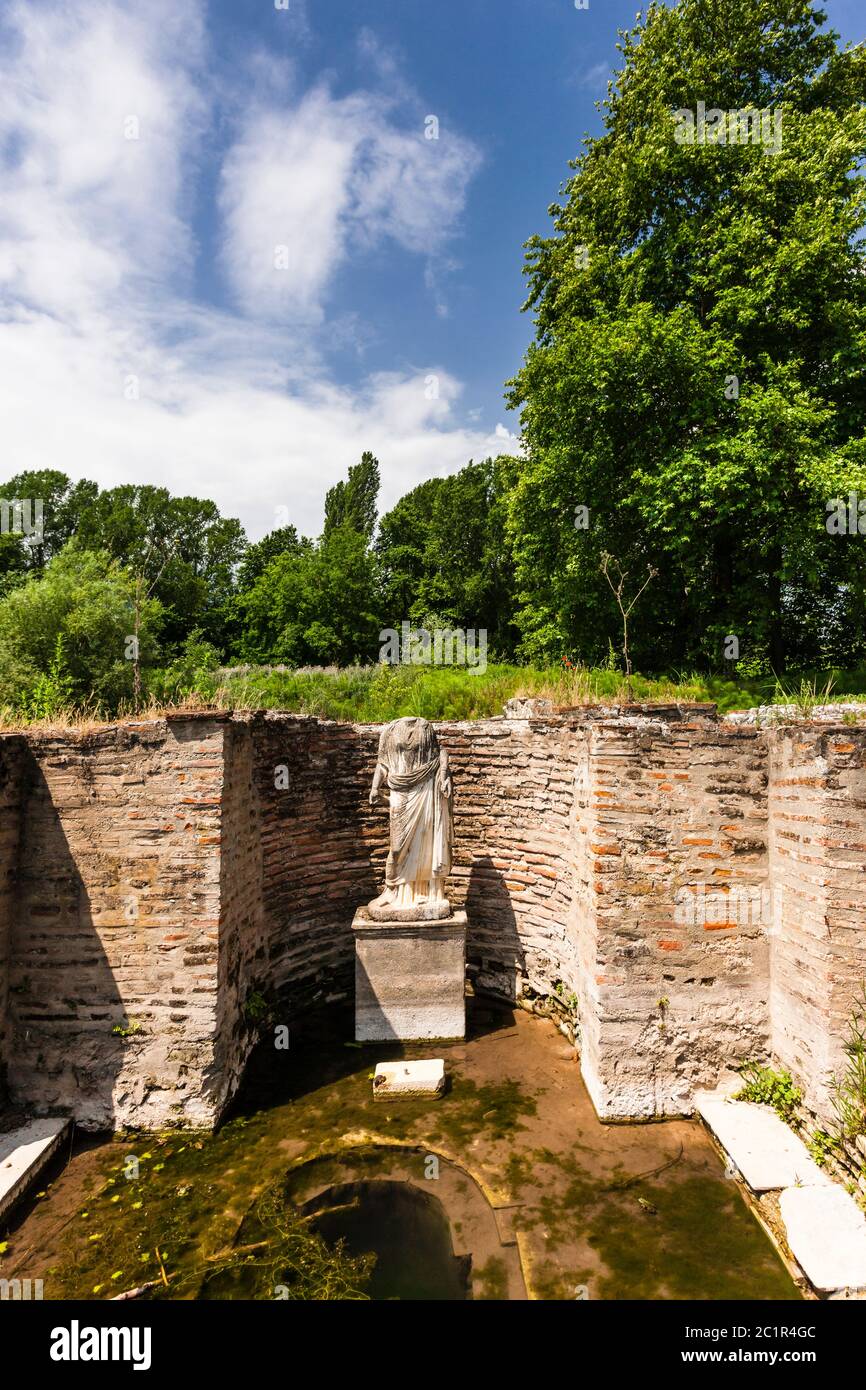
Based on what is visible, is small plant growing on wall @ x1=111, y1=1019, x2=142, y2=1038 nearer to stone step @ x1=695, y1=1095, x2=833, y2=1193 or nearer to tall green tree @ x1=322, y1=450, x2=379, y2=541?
stone step @ x1=695, y1=1095, x2=833, y2=1193

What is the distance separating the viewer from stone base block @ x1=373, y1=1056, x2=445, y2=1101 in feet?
17.1

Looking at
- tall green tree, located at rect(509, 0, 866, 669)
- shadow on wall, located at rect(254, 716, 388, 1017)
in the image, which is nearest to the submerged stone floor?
shadow on wall, located at rect(254, 716, 388, 1017)

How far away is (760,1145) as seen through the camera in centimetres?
427

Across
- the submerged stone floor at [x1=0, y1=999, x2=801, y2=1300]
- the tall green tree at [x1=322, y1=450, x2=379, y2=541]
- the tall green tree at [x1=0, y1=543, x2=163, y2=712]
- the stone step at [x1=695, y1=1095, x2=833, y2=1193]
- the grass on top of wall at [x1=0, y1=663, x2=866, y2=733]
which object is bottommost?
the submerged stone floor at [x1=0, y1=999, x2=801, y2=1300]

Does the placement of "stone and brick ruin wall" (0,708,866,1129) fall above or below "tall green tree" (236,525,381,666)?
below

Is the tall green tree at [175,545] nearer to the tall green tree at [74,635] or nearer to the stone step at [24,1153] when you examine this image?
the tall green tree at [74,635]

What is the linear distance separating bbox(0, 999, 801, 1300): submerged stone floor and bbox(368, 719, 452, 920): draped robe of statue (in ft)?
5.13

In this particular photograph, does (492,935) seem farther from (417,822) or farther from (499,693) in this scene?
(499,693)

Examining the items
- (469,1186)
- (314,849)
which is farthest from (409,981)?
(469,1186)

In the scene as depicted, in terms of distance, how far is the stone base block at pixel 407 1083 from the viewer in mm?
5203

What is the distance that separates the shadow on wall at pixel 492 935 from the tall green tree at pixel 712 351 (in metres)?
6.29

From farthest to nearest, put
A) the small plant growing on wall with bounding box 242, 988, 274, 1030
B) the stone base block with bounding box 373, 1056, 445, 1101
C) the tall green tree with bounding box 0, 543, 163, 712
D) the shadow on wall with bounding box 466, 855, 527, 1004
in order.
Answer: the tall green tree with bounding box 0, 543, 163, 712, the shadow on wall with bounding box 466, 855, 527, 1004, the small plant growing on wall with bounding box 242, 988, 274, 1030, the stone base block with bounding box 373, 1056, 445, 1101

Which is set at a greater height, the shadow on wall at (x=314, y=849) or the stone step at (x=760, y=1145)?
the shadow on wall at (x=314, y=849)

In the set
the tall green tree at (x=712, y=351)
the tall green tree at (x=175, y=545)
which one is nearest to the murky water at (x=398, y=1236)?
the tall green tree at (x=712, y=351)
